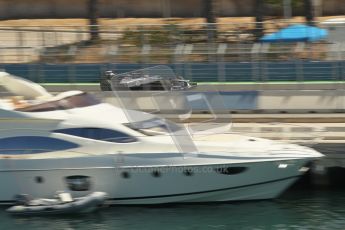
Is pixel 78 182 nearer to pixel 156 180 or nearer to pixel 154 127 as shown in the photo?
pixel 156 180

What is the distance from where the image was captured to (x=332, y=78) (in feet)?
88.7

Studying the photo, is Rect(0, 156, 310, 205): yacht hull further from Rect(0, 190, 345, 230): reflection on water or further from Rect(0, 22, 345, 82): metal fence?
Rect(0, 22, 345, 82): metal fence

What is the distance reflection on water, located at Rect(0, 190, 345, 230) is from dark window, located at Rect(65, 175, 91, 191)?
560 mm

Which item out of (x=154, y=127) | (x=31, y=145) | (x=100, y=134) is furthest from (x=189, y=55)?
(x=31, y=145)

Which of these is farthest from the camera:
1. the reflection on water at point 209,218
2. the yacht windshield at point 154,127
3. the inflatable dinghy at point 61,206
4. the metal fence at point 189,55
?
the metal fence at point 189,55

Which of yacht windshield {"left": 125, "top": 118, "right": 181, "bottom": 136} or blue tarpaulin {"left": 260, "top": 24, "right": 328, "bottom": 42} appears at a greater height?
blue tarpaulin {"left": 260, "top": 24, "right": 328, "bottom": 42}

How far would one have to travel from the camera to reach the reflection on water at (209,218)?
17.5 m

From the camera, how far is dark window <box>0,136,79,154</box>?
59.4 feet

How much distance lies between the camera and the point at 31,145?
18.2 metres

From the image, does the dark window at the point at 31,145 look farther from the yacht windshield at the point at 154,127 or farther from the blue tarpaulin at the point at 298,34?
the blue tarpaulin at the point at 298,34

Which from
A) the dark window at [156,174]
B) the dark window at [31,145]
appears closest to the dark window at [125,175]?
the dark window at [156,174]

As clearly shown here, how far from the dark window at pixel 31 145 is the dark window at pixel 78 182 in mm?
627

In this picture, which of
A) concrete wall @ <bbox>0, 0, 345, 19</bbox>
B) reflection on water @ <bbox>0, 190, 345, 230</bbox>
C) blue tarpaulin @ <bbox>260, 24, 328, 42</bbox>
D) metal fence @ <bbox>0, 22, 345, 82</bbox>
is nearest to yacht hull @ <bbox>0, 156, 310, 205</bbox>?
reflection on water @ <bbox>0, 190, 345, 230</bbox>

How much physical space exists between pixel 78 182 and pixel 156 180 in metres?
1.58
